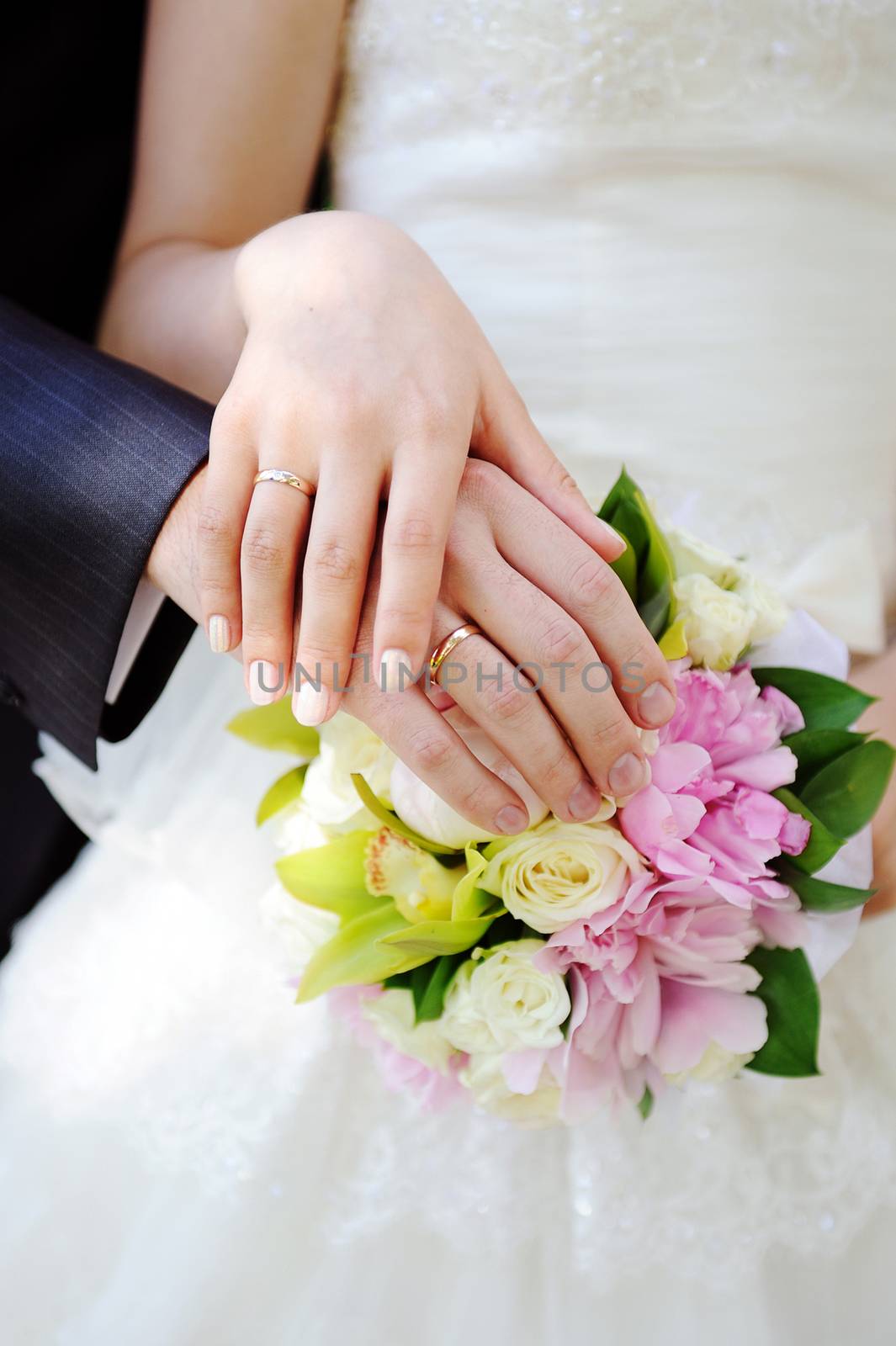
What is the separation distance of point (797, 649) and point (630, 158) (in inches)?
20.9

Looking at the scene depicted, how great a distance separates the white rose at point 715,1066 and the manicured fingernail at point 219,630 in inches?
16.8

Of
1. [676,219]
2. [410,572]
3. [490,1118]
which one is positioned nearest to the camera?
[410,572]

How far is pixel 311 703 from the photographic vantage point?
1.99 feet

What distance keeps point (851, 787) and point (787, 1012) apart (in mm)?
158

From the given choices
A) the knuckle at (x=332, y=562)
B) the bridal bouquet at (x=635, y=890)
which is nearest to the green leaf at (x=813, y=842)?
the bridal bouquet at (x=635, y=890)

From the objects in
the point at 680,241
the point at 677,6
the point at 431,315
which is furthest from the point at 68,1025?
the point at 677,6

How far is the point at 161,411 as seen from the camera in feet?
2.28

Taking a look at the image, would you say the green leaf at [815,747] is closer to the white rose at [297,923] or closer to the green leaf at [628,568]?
the green leaf at [628,568]

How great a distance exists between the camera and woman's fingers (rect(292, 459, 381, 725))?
22.9 inches

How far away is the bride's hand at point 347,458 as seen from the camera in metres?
0.58

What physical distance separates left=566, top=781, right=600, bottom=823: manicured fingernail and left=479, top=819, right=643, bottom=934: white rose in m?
0.01

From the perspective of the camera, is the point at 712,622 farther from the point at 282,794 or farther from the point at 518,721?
the point at 282,794

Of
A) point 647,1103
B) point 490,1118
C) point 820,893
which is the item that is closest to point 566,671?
point 820,893

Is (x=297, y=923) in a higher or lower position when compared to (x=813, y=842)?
lower
